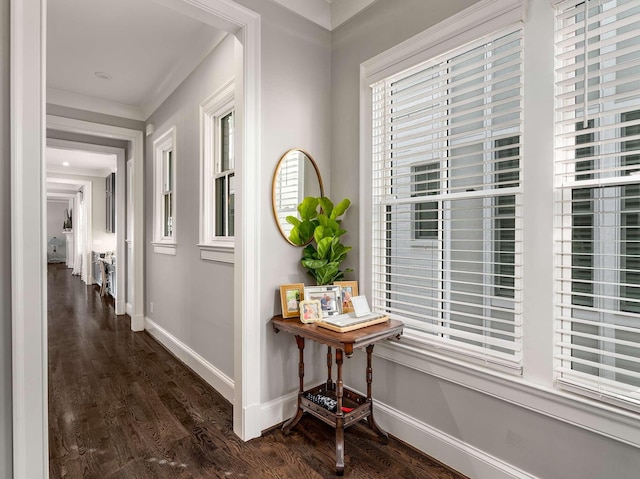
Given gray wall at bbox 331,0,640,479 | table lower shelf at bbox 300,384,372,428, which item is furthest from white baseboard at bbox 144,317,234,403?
gray wall at bbox 331,0,640,479

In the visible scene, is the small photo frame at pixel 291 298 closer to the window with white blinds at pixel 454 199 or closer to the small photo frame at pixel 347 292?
the small photo frame at pixel 347 292

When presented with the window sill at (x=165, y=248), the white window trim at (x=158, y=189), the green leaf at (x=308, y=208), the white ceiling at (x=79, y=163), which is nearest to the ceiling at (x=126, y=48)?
the white window trim at (x=158, y=189)

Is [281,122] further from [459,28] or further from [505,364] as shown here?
[505,364]

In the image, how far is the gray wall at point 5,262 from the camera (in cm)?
139

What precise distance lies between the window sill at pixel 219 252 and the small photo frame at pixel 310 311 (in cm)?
84

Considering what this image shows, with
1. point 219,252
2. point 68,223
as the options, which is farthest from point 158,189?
point 68,223

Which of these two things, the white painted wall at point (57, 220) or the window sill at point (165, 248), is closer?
the window sill at point (165, 248)

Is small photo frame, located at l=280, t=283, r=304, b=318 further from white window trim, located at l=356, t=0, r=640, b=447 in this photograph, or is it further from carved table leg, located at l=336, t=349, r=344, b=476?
white window trim, located at l=356, t=0, r=640, b=447

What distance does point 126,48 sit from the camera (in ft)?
10.3

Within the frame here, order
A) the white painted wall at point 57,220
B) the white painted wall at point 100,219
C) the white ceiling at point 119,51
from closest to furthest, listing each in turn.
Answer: the white ceiling at point 119,51 < the white painted wall at point 100,219 < the white painted wall at point 57,220

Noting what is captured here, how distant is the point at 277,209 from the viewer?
225cm

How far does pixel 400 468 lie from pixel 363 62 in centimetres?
240

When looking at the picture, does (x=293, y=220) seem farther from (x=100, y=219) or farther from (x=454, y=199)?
(x=100, y=219)

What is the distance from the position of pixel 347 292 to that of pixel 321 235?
0.39 meters
